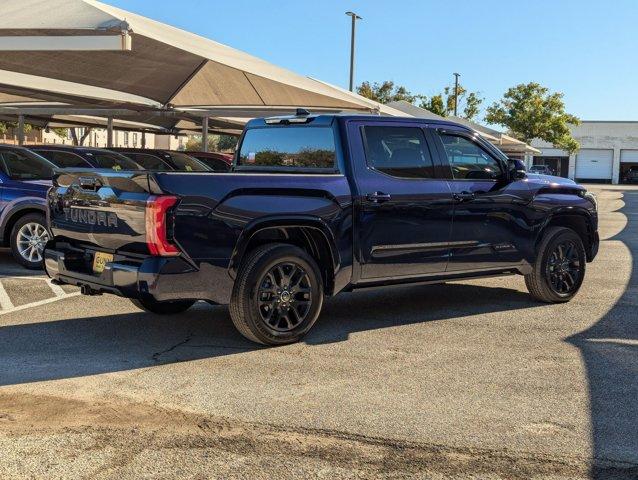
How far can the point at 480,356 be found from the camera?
5.82m

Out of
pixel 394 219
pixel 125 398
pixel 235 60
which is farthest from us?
pixel 235 60

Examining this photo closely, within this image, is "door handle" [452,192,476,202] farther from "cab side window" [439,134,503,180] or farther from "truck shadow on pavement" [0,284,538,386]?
"truck shadow on pavement" [0,284,538,386]

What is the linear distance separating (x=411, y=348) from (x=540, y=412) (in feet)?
5.37

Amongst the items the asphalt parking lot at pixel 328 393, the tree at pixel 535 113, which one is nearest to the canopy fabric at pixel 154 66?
the asphalt parking lot at pixel 328 393

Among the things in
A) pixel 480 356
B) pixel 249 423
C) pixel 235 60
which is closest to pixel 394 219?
pixel 480 356

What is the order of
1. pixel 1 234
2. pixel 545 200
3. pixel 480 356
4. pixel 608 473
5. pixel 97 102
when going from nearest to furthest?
pixel 608 473
pixel 480 356
pixel 545 200
pixel 1 234
pixel 97 102

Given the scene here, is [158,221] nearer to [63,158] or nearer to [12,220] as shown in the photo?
[12,220]

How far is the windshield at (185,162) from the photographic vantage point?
15281mm

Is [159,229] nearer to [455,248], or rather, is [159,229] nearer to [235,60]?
[455,248]

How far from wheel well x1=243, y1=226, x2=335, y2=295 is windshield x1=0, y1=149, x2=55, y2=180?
5.33 m

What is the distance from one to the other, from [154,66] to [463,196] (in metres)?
8.59

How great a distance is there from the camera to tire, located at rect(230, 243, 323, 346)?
19.0 ft

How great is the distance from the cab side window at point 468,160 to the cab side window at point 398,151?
11.1 inches

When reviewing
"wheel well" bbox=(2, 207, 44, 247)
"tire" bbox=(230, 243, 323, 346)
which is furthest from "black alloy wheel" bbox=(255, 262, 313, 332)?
"wheel well" bbox=(2, 207, 44, 247)
